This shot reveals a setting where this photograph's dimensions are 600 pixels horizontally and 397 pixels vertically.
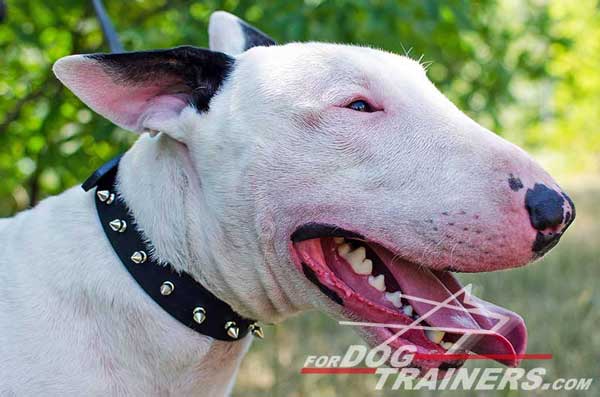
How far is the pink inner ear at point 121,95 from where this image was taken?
2096 mm

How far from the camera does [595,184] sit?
445 inches

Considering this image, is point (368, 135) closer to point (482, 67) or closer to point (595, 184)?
point (482, 67)

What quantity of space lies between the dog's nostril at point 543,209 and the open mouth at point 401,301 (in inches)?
12.1

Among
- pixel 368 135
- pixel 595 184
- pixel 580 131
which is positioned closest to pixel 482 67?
pixel 368 135

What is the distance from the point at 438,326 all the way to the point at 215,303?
→ 0.56 metres

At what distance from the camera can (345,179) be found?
198 cm

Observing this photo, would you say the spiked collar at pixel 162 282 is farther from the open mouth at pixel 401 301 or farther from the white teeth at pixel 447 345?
the white teeth at pixel 447 345

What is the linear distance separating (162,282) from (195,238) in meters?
0.14

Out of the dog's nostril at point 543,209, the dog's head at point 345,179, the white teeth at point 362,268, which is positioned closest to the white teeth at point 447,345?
the dog's head at point 345,179

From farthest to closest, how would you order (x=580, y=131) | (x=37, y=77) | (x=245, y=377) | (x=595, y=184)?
(x=580, y=131), (x=595, y=184), (x=37, y=77), (x=245, y=377)

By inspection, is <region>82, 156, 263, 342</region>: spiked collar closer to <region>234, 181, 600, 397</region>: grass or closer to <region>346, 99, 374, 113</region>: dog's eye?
<region>346, 99, 374, 113</region>: dog's eye

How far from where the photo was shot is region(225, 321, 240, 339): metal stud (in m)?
2.11

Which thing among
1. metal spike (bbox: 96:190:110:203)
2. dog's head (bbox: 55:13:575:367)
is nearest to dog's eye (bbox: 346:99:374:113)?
dog's head (bbox: 55:13:575:367)

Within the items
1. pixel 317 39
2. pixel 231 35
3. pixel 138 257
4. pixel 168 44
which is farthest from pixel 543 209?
pixel 168 44
